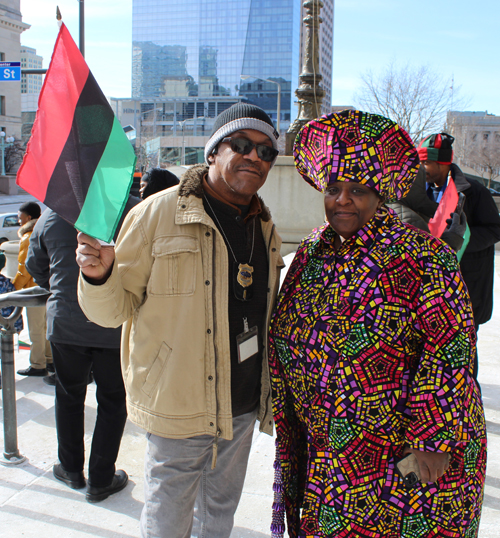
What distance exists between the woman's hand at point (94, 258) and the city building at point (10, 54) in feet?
190

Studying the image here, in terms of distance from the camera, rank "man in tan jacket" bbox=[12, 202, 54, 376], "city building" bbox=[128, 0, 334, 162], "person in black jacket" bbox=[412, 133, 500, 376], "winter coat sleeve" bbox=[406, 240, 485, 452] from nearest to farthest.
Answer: "winter coat sleeve" bbox=[406, 240, 485, 452]
"person in black jacket" bbox=[412, 133, 500, 376]
"man in tan jacket" bbox=[12, 202, 54, 376]
"city building" bbox=[128, 0, 334, 162]

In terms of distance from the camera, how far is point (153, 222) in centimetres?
210

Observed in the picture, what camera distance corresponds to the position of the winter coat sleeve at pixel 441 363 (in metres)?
1.74

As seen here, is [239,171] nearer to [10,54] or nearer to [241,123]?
[241,123]

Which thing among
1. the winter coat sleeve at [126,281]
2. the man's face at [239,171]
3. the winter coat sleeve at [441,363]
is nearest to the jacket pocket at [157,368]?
the winter coat sleeve at [126,281]

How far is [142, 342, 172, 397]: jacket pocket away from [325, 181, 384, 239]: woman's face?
85cm

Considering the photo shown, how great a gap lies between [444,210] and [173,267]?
5.98 feet

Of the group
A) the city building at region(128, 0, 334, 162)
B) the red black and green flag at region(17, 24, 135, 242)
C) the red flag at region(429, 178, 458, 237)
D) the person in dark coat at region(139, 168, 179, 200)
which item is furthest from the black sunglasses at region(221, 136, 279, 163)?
the city building at region(128, 0, 334, 162)

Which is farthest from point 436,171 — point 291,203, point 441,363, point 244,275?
point 291,203

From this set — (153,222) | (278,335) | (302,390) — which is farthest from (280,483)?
(153,222)

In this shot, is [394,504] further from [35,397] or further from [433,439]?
[35,397]

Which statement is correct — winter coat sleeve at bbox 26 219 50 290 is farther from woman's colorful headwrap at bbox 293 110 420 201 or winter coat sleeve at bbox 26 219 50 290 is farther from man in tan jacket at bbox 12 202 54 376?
woman's colorful headwrap at bbox 293 110 420 201

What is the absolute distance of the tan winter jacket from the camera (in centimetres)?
203

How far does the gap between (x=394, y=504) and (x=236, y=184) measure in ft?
4.69
